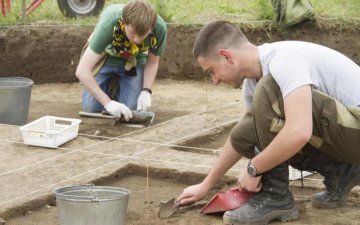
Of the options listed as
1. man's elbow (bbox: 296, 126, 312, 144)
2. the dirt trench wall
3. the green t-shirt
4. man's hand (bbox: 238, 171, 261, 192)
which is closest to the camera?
man's elbow (bbox: 296, 126, 312, 144)

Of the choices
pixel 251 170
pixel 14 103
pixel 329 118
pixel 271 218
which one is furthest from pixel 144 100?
pixel 329 118

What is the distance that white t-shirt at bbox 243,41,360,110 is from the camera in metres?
3.66

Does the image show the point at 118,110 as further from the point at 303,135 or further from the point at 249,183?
the point at 303,135

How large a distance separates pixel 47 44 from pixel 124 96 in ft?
5.60

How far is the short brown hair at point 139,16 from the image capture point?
18.5 ft

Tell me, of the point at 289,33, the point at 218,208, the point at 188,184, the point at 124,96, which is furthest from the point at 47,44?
the point at 218,208

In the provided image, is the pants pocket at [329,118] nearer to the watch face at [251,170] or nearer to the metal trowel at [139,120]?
the watch face at [251,170]

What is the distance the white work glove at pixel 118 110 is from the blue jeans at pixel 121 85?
1.37 feet

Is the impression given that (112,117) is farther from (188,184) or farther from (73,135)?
(188,184)

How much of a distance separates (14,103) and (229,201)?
8.43 feet

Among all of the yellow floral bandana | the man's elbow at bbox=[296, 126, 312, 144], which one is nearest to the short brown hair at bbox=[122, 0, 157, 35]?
the yellow floral bandana

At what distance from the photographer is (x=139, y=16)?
562 cm

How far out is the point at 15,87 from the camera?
6195 millimetres

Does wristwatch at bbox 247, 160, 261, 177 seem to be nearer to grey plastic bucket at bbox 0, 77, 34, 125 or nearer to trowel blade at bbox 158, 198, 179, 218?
trowel blade at bbox 158, 198, 179, 218
